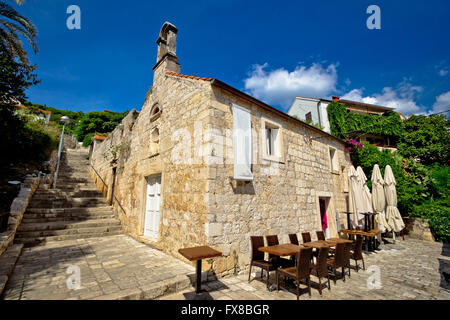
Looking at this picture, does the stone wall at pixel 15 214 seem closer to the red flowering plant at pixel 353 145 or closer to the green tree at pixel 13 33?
the green tree at pixel 13 33

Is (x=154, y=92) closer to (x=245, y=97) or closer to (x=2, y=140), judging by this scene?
(x=245, y=97)

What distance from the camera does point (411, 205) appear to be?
10.4m

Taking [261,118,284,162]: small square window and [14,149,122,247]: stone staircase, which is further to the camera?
[14,149,122,247]: stone staircase

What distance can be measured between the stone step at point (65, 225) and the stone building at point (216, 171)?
55 cm

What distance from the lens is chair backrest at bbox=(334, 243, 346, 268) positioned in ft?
13.9

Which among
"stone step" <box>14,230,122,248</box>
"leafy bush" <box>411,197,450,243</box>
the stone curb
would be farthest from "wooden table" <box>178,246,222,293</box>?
A: "leafy bush" <box>411,197,450,243</box>

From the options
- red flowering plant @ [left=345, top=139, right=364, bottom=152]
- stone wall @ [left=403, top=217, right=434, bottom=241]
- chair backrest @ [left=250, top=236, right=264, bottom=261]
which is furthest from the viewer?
red flowering plant @ [left=345, top=139, right=364, bottom=152]

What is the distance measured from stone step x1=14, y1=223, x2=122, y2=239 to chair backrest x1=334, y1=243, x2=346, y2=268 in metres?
7.69

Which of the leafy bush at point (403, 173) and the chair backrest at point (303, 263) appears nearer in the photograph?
the chair backrest at point (303, 263)

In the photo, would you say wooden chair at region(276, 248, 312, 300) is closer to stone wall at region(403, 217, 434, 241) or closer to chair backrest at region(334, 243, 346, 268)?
chair backrest at region(334, 243, 346, 268)

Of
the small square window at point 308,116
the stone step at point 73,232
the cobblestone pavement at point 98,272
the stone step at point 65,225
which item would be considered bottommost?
the cobblestone pavement at point 98,272

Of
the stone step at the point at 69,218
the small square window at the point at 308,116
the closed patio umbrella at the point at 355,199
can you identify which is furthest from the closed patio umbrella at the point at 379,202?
the small square window at the point at 308,116

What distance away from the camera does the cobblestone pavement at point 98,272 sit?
3129mm
